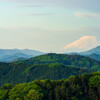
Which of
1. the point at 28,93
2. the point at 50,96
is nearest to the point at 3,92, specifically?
the point at 28,93

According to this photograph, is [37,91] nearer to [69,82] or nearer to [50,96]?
[50,96]

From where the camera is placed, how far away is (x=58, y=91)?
14650cm

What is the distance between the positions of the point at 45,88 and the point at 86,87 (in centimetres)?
2749

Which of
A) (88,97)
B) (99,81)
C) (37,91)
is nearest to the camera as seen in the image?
(37,91)

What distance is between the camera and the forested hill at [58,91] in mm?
144500

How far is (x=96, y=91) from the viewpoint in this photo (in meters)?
157

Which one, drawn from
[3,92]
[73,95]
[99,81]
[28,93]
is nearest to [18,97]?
[28,93]

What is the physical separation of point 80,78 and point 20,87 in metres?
41.8

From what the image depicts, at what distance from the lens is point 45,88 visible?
154 metres

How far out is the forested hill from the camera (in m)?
144

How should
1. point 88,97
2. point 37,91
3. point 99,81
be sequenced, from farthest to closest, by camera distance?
point 99,81 → point 88,97 → point 37,91

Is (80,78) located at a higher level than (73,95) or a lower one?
higher

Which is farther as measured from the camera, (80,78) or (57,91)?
(80,78)

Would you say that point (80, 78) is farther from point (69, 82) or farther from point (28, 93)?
point (28, 93)
